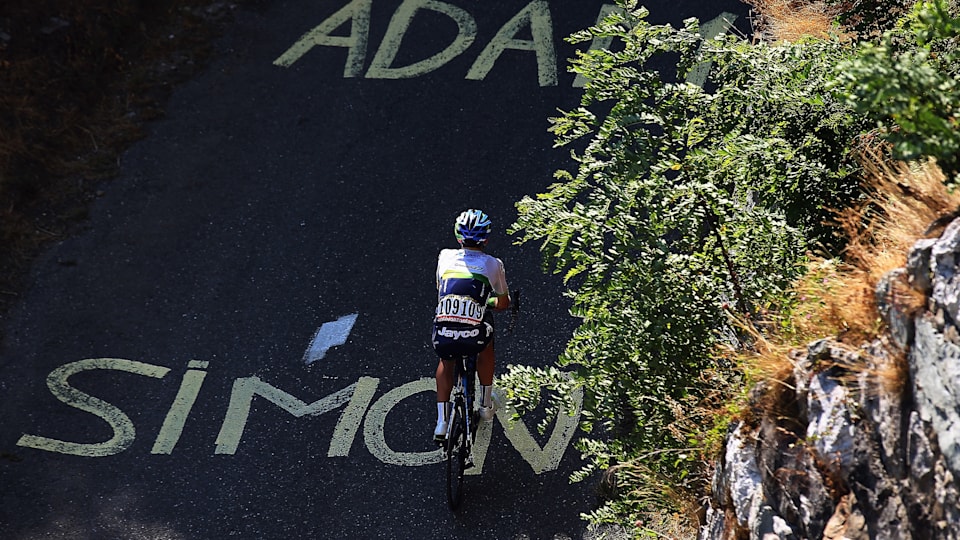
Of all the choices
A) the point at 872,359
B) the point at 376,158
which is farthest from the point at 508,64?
the point at 872,359

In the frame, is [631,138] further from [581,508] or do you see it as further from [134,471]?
[134,471]

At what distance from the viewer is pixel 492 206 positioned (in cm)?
1005

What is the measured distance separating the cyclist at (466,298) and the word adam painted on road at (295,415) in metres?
0.96

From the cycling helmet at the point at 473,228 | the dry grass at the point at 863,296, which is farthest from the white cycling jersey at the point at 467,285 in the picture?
the dry grass at the point at 863,296

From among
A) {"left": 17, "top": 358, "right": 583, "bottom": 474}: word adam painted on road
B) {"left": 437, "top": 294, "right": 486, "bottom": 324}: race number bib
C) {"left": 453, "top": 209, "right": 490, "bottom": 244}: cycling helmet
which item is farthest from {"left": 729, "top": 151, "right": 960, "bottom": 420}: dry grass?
{"left": 17, "top": 358, "right": 583, "bottom": 474}: word adam painted on road

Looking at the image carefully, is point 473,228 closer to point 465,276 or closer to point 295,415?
point 465,276

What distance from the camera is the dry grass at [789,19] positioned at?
1030 cm

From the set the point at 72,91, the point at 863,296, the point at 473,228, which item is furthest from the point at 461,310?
the point at 72,91

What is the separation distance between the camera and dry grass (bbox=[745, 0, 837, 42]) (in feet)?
33.8

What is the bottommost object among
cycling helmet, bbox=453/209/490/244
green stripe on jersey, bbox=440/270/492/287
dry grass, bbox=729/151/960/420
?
green stripe on jersey, bbox=440/270/492/287

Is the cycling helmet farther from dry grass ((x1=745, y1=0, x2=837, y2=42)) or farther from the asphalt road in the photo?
dry grass ((x1=745, y1=0, x2=837, y2=42))

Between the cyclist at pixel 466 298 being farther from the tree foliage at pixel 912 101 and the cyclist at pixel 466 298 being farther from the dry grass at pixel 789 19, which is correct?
the dry grass at pixel 789 19

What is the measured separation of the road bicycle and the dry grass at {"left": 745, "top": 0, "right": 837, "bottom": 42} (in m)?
5.43

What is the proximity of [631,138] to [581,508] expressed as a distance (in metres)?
3.20
